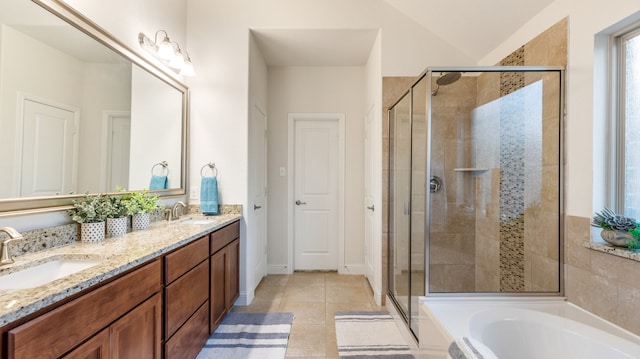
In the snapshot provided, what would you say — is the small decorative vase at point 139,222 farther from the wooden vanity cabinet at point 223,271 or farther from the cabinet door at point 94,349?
the cabinet door at point 94,349

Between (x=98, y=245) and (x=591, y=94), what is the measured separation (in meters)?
2.78

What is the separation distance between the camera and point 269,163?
11.5 ft

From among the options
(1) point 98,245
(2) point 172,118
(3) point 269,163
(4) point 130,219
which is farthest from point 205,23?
(1) point 98,245

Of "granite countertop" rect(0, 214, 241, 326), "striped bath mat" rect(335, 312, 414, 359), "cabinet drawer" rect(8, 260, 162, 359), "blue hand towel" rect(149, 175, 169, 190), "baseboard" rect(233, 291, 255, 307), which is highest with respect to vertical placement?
"blue hand towel" rect(149, 175, 169, 190)

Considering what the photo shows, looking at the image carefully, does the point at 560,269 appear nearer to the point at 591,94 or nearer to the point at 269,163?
the point at 591,94

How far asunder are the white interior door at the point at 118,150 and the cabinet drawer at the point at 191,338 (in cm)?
97

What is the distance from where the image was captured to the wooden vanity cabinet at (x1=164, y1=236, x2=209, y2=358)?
1.47 metres

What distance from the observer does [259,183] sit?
3.08m

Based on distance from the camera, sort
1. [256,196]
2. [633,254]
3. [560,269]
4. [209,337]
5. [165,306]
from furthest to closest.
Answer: [256,196]
[209,337]
[560,269]
[165,306]
[633,254]

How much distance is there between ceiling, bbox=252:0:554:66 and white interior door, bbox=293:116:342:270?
0.78 meters

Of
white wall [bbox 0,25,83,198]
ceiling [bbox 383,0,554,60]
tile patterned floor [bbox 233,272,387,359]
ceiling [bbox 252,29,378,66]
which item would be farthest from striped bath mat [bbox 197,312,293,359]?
ceiling [bbox 383,0,554,60]

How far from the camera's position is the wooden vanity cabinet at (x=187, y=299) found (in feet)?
4.82

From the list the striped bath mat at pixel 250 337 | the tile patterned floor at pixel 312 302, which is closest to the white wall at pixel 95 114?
the striped bath mat at pixel 250 337

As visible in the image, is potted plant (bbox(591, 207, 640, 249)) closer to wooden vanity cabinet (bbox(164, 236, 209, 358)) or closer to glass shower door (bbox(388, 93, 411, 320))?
glass shower door (bbox(388, 93, 411, 320))
